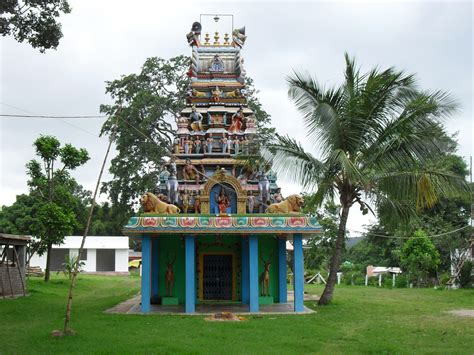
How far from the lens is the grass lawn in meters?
10.5

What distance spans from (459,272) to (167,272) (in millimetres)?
18359

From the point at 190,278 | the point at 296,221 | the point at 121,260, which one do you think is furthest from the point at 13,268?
the point at 121,260

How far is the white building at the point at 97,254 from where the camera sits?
47188 millimetres

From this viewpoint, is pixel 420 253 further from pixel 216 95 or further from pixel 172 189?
pixel 172 189

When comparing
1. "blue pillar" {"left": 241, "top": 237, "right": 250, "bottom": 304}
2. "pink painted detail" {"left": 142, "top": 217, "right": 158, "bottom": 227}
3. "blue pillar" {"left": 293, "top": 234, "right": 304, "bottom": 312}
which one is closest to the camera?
"pink painted detail" {"left": 142, "top": 217, "right": 158, "bottom": 227}

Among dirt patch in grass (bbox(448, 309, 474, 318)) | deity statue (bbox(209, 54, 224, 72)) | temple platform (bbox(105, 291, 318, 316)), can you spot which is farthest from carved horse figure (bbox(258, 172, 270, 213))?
dirt patch in grass (bbox(448, 309, 474, 318))

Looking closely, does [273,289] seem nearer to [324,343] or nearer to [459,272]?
[324,343]

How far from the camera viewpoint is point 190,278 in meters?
16.9

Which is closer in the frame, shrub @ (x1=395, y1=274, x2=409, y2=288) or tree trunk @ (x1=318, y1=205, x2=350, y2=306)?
tree trunk @ (x1=318, y1=205, x2=350, y2=306)

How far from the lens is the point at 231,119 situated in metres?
22.3

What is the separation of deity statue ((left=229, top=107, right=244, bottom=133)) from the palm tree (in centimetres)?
375

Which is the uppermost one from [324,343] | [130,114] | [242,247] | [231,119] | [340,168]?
[130,114]

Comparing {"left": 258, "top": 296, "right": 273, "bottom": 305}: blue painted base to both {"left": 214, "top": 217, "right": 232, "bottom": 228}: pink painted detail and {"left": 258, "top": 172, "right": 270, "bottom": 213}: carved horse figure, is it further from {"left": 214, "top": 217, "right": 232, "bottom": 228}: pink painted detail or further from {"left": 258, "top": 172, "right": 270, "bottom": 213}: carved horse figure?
{"left": 214, "top": 217, "right": 232, "bottom": 228}: pink painted detail

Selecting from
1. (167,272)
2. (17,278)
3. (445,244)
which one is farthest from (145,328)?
(445,244)
